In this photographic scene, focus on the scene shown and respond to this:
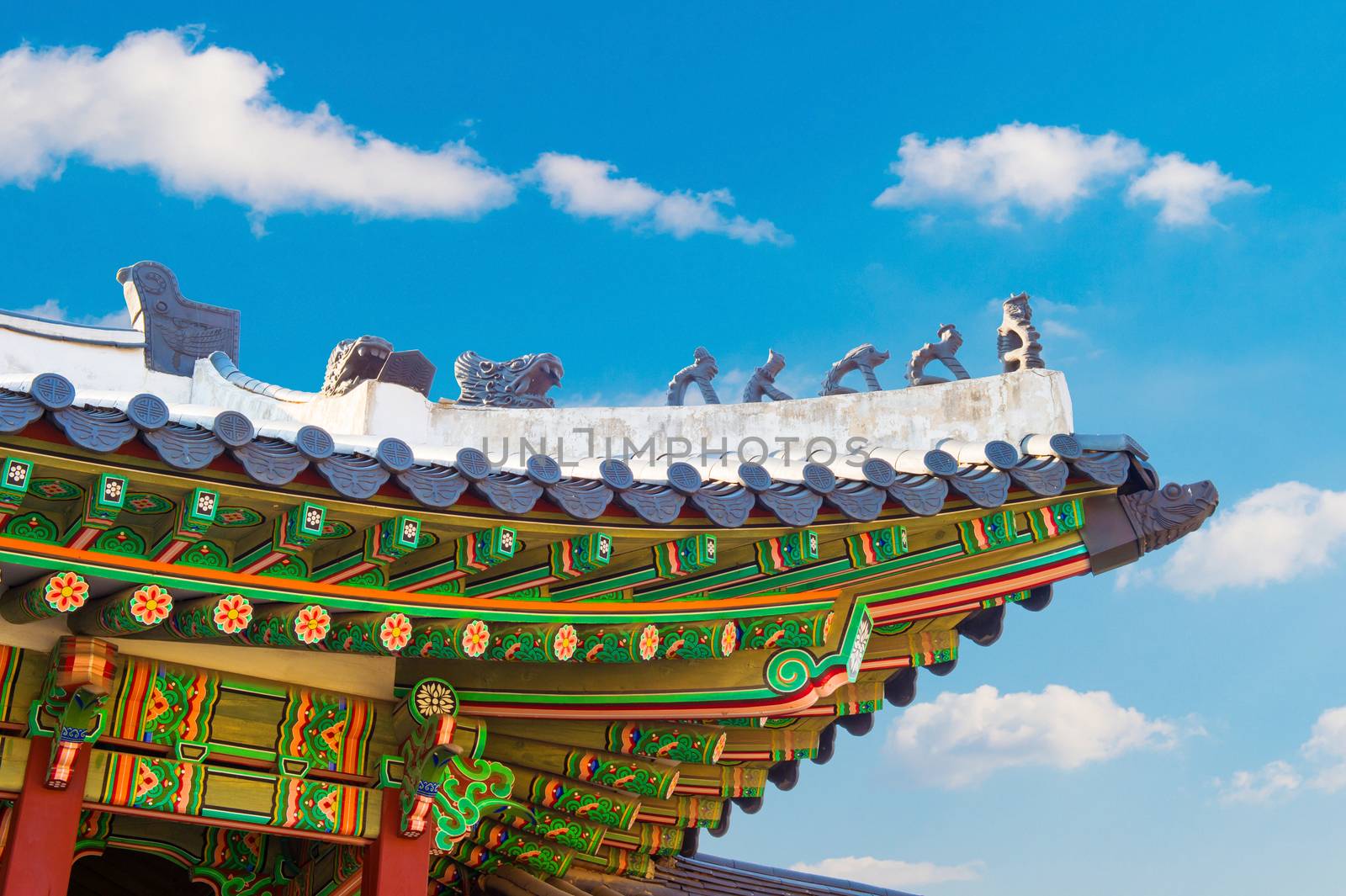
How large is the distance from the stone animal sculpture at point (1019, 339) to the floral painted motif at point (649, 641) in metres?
2.95

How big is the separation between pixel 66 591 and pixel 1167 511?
434cm

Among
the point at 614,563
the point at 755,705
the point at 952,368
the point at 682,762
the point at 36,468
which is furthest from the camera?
the point at 952,368

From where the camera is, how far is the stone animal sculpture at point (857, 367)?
320 inches

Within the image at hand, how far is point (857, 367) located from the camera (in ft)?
27.0

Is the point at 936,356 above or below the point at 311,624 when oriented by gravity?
above

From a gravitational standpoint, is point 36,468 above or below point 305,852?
above

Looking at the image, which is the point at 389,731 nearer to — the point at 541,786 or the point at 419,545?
the point at 541,786

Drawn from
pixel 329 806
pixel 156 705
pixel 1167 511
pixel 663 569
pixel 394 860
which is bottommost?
pixel 394 860

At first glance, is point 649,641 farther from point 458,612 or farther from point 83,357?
point 83,357

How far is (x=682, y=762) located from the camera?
6840 mm

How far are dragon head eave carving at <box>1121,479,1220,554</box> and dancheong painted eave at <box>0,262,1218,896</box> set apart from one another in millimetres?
16

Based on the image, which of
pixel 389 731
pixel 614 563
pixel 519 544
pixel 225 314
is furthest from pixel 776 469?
pixel 225 314

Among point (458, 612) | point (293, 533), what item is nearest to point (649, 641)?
point (458, 612)

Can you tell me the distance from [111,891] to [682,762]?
12.0ft
